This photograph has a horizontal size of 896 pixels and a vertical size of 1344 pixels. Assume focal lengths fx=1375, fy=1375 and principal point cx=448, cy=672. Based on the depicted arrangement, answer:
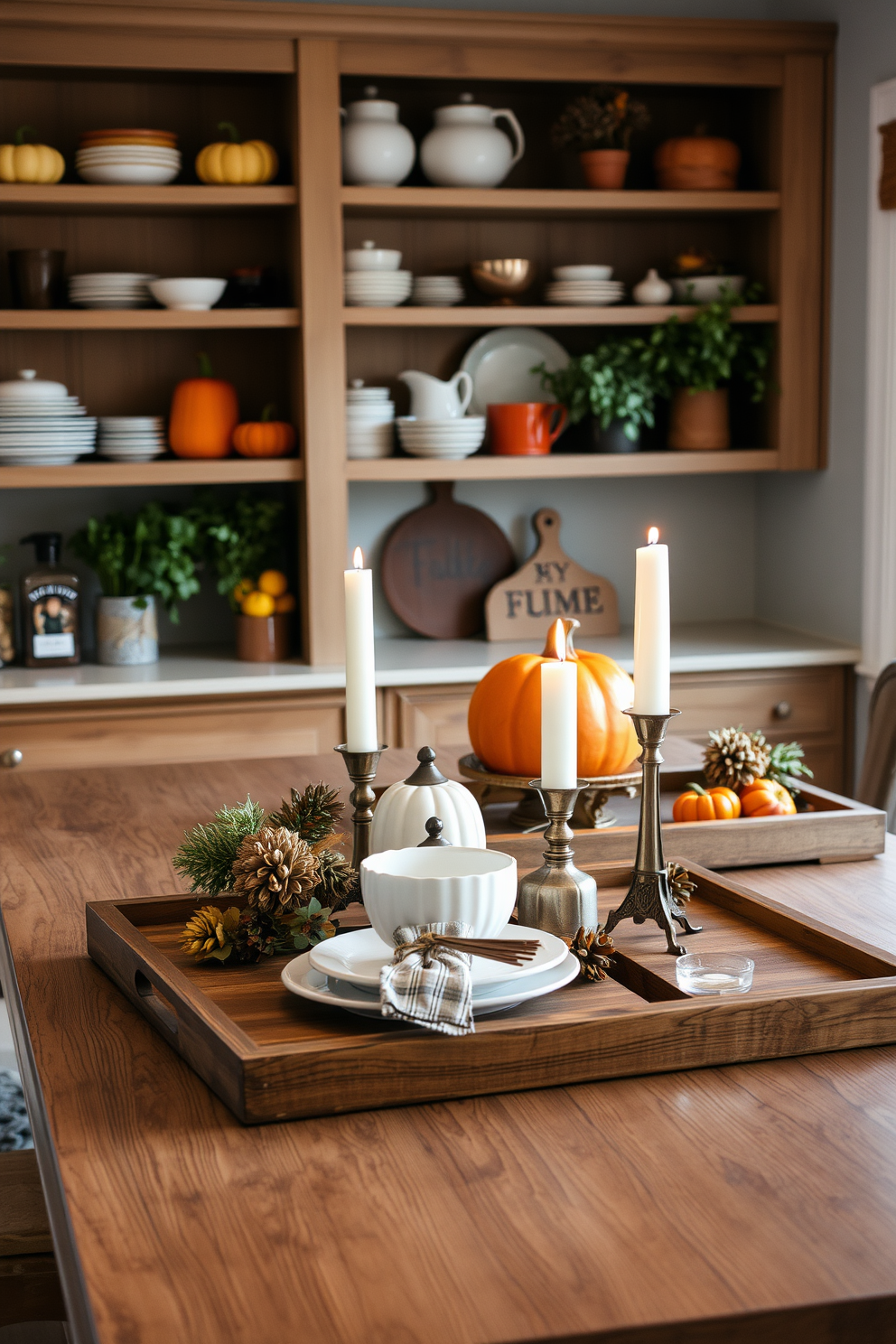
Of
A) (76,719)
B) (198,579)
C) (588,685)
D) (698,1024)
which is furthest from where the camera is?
(198,579)

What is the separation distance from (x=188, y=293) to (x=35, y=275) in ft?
1.15

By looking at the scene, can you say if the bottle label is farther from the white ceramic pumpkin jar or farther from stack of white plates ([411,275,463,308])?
the white ceramic pumpkin jar

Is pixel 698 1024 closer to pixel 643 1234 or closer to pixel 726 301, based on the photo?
pixel 643 1234

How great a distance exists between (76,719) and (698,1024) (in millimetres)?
2208

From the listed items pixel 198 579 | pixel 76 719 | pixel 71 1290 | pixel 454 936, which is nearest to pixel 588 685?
pixel 454 936

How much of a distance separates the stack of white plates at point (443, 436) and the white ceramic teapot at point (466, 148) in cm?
56

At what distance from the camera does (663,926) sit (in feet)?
3.83

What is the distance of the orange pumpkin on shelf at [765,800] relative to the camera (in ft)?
5.24

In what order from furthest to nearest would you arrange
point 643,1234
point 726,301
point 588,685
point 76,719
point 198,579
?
point 198,579 → point 726,301 → point 76,719 → point 588,685 → point 643,1234

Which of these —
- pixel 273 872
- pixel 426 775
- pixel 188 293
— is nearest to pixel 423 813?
pixel 426 775

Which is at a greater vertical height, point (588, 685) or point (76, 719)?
point (588, 685)

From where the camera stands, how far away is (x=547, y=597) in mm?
3551

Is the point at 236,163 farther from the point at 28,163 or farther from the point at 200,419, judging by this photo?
the point at 200,419

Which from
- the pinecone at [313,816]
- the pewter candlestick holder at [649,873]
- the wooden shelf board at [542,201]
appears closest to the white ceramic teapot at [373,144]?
the wooden shelf board at [542,201]
